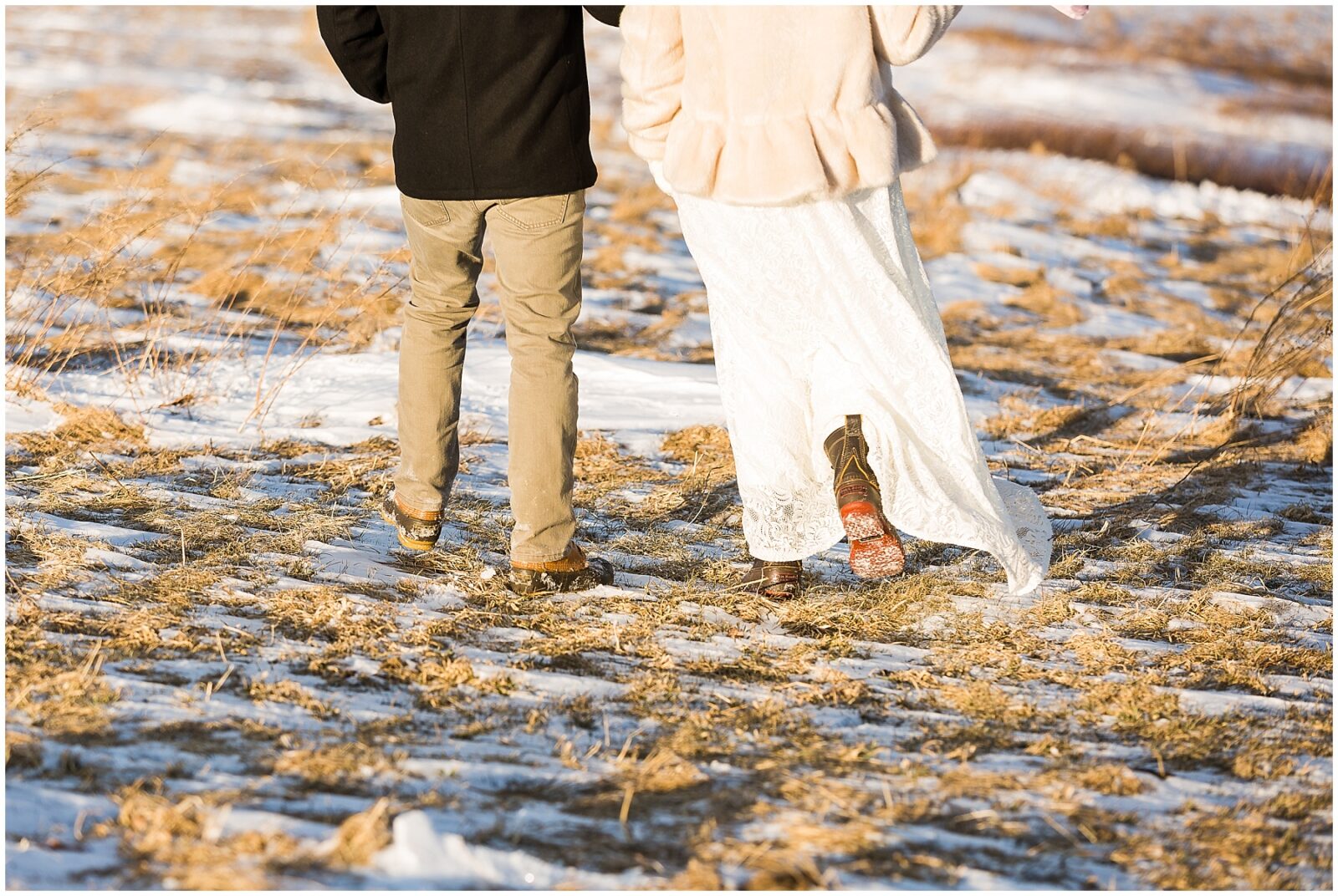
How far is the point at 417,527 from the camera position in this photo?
11.0ft

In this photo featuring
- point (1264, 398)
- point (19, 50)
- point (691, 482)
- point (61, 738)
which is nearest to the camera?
point (61, 738)

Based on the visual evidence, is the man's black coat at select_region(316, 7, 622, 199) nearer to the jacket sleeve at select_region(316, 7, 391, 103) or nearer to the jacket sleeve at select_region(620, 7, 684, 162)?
the jacket sleeve at select_region(316, 7, 391, 103)

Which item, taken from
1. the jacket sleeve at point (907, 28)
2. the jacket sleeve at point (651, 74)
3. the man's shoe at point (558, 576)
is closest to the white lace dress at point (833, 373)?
the jacket sleeve at point (651, 74)

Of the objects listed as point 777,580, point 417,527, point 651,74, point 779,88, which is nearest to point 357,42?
point 651,74

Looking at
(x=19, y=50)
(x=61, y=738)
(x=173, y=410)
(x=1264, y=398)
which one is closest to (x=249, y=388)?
(x=173, y=410)

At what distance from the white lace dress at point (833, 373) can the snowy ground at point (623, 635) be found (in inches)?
9.7

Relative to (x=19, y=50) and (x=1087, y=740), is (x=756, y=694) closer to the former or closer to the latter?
(x=1087, y=740)

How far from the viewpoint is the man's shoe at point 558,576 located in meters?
3.17

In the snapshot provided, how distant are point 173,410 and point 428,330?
6.00 ft

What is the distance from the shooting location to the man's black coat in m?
2.82

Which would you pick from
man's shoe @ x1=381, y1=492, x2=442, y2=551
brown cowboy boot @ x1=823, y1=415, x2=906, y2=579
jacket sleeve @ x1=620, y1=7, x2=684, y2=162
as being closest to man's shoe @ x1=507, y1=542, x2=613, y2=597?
man's shoe @ x1=381, y1=492, x2=442, y2=551

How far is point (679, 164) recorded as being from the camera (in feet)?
9.54

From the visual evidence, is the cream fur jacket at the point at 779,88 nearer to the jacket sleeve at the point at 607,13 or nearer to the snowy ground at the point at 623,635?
the jacket sleeve at the point at 607,13

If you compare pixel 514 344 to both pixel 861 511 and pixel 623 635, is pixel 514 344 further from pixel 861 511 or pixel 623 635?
pixel 861 511
